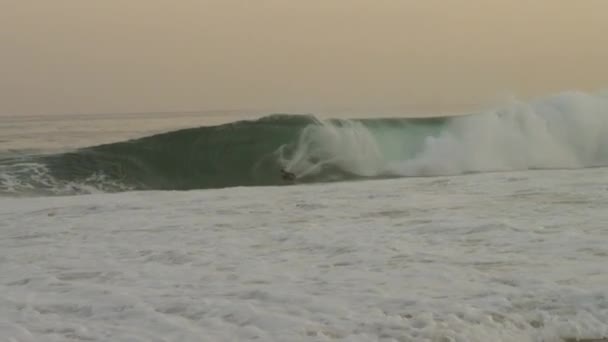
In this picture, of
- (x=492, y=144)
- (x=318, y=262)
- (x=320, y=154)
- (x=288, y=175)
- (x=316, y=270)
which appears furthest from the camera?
(x=320, y=154)

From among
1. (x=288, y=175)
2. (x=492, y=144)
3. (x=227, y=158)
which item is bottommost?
(x=288, y=175)

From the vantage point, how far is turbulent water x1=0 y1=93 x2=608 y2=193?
14.2 meters

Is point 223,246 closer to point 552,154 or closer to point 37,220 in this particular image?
point 37,220

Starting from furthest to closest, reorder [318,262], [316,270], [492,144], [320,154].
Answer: [320,154] → [492,144] → [318,262] → [316,270]

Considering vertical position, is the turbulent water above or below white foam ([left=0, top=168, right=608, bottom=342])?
below

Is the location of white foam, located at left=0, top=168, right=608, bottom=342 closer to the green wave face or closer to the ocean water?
the ocean water

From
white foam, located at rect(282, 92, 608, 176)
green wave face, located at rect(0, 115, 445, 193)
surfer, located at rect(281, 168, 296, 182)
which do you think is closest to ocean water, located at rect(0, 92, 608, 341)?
green wave face, located at rect(0, 115, 445, 193)

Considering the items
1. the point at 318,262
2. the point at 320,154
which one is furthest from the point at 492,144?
the point at 318,262

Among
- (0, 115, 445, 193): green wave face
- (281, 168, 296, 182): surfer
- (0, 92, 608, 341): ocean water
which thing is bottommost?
(281, 168, 296, 182): surfer

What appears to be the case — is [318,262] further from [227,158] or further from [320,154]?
[227,158]

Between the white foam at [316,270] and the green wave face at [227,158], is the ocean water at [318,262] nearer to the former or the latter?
the white foam at [316,270]

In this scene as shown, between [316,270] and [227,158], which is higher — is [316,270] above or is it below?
above

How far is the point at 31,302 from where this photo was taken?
13.6ft

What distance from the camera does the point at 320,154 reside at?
15.7 meters
